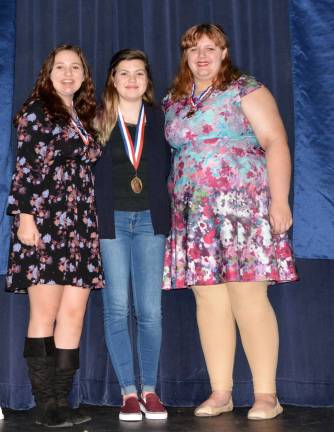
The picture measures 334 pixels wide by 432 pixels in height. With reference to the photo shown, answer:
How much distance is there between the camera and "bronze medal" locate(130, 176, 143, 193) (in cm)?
301

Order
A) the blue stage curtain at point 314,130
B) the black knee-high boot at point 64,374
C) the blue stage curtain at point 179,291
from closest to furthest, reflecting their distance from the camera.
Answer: the black knee-high boot at point 64,374 → the blue stage curtain at point 314,130 → the blue stage curtain at point 179,291

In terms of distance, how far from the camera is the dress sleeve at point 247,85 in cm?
299

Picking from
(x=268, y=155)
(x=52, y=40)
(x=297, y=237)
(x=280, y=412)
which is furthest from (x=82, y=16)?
(x=280, y=412)

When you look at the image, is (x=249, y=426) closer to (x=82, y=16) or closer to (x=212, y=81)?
(x=212, y=81)

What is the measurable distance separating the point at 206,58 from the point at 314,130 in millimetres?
572

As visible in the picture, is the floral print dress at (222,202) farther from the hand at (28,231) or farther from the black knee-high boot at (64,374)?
the hand at (28,231)

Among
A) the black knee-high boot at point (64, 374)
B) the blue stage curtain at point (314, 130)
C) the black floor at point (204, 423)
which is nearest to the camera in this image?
the black floor at point (204, 423)

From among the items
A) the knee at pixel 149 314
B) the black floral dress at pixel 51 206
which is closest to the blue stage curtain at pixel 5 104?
the black floral dress at pixel 51 206

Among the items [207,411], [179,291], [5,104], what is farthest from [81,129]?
[207,411]

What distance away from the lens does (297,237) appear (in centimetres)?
321

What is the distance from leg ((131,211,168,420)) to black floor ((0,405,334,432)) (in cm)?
13

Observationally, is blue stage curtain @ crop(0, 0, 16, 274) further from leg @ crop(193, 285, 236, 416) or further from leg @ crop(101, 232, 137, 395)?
leg @ crop(193, 285, 236, 416)

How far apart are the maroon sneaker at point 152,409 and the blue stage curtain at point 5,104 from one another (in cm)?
85

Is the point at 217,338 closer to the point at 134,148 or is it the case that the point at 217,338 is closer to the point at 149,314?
the point at 149,314
